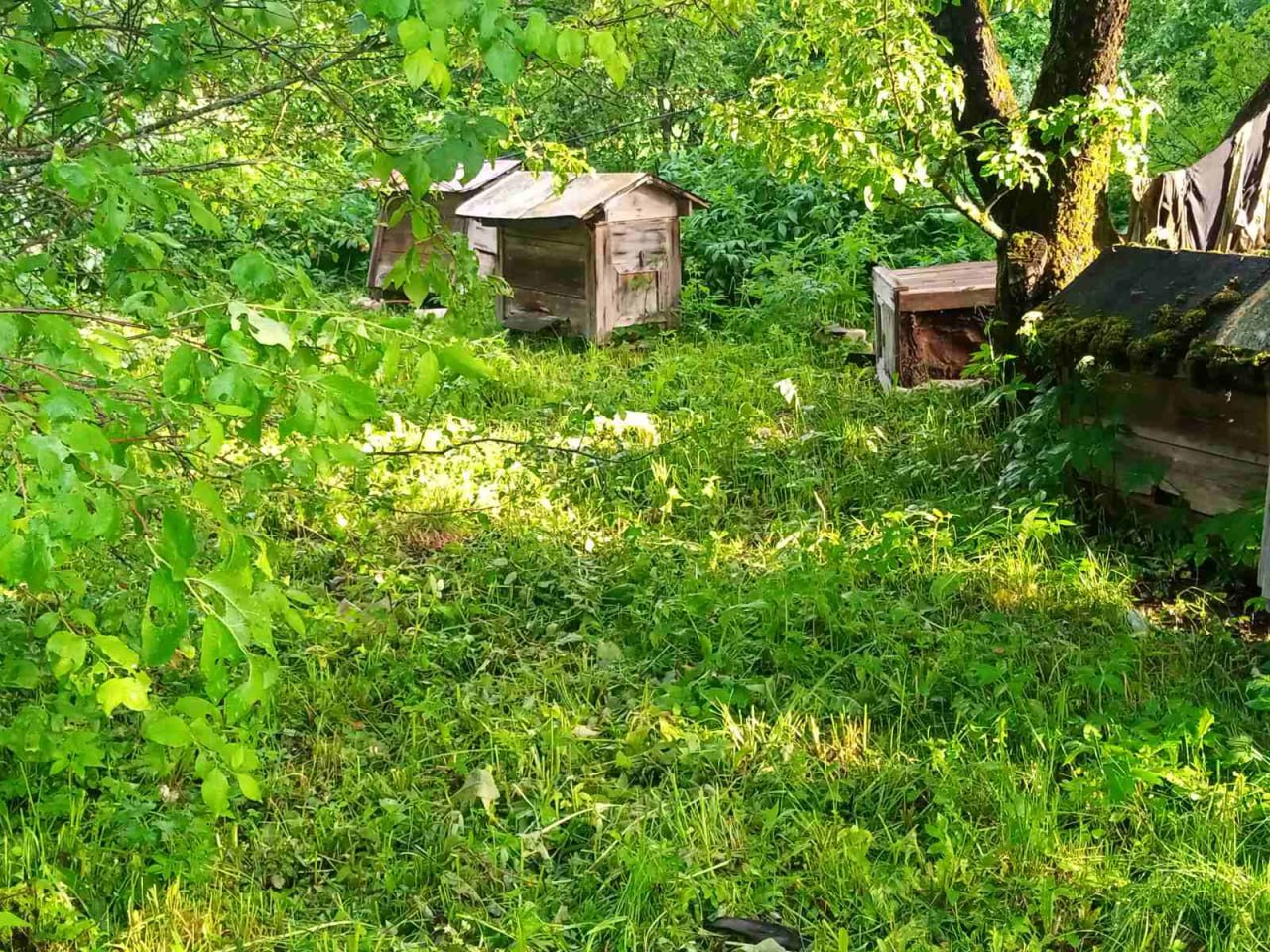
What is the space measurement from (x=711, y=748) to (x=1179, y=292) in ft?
8.88

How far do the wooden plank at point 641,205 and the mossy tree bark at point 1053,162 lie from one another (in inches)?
142

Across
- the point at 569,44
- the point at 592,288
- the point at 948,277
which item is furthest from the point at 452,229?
the point at 569,44

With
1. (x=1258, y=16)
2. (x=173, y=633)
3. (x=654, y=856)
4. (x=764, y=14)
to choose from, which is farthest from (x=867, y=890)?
(x=764, y=14)

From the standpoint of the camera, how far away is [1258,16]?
7398 mm

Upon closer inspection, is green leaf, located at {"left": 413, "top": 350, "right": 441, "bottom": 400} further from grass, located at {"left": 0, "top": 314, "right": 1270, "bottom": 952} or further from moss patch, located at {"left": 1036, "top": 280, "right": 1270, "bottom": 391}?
moss patch, located at {"left": 1036, "top": 280, "right": 1270, "bottom": 391}

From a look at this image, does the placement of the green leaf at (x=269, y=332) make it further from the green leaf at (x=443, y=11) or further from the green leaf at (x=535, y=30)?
the green leaf at (x=535, y=30)

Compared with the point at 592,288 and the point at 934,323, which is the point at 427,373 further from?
the point at 592,288

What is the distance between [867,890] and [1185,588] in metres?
2.16

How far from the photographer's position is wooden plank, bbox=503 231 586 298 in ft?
30.2

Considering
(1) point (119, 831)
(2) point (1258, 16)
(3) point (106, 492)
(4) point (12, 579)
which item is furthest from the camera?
(2) point (1258, 16)

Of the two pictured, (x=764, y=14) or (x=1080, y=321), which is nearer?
(x=1080, y=321)

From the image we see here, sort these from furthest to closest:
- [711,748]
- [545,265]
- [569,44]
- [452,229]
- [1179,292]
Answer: [452,229], [545,265], [1179,292], [711,748], [569,44]

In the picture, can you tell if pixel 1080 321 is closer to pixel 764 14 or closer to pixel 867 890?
pixel 867 890

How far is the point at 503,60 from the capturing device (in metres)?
1.91
